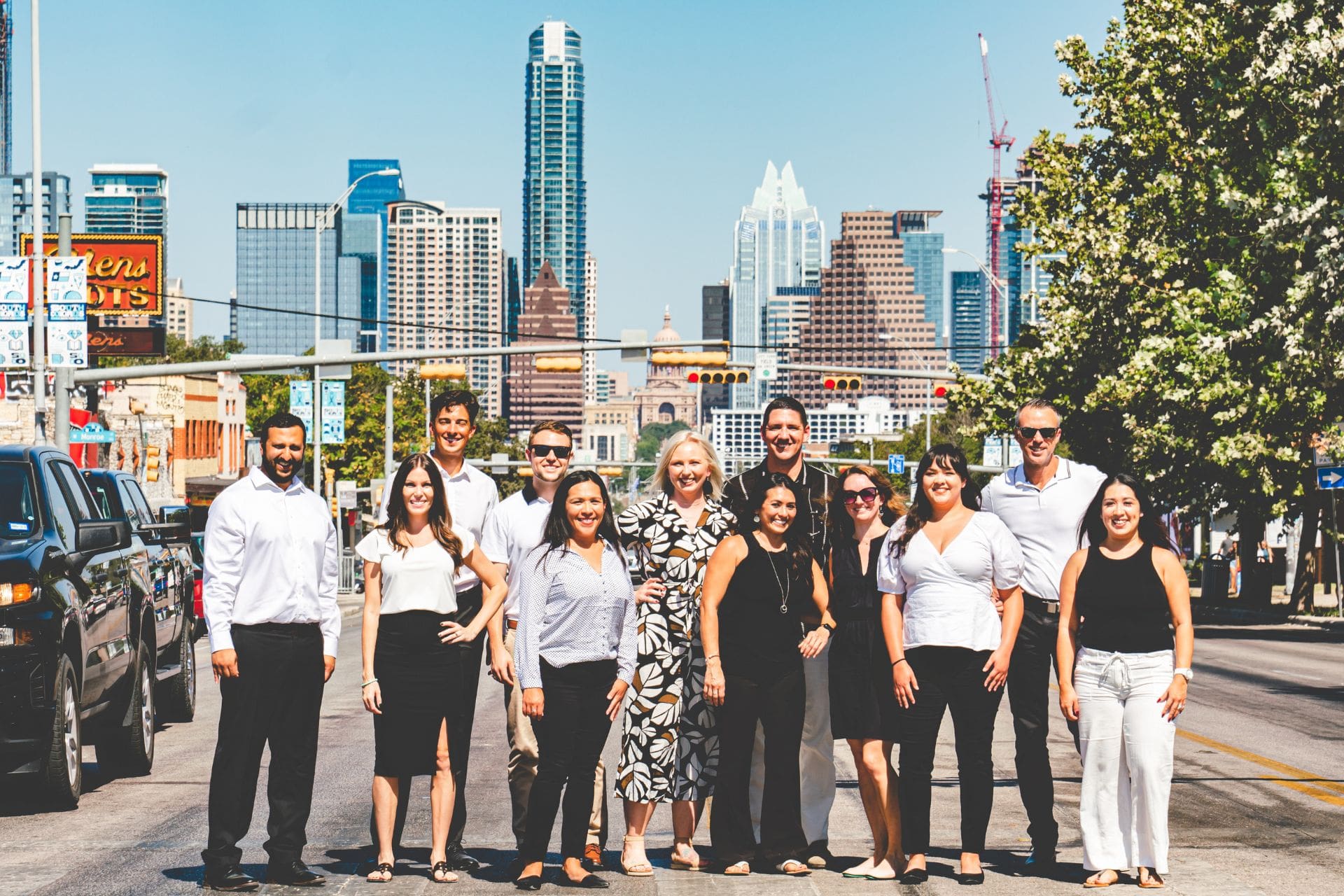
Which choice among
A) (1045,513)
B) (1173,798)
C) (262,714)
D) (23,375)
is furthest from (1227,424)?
(23,375)

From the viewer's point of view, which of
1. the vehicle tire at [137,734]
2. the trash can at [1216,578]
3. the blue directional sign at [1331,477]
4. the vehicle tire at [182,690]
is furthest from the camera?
the trash can at [1216,578]

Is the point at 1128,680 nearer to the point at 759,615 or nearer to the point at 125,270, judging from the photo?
the point at 759,615

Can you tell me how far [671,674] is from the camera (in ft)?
28.1

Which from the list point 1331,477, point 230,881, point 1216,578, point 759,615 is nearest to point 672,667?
point 759,615

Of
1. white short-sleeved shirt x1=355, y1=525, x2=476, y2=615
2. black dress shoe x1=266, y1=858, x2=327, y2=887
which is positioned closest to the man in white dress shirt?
white short-sleeved shirt x1=355, y1=525, x2=476, y2=615

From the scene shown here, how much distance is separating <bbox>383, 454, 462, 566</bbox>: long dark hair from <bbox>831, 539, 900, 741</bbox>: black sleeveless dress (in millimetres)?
1971

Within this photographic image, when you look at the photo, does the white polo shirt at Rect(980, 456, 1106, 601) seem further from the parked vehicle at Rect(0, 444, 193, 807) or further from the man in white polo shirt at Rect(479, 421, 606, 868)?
the parked vehicle at Rect(0, 444, 193, 807)

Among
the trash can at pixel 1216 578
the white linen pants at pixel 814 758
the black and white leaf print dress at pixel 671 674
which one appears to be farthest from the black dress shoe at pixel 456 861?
the trash can at pixel 1216 578

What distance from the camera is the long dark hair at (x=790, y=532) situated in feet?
27.9

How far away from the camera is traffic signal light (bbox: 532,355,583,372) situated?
106 feet

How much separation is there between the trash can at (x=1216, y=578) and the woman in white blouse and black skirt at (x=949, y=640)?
38421 millimetres

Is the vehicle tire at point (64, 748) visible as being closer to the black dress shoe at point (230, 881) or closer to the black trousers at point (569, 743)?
the black dress shoe at point (230, 881)

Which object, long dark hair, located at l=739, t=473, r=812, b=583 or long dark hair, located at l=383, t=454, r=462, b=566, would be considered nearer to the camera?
long dark hair, located at l=383, t=454, r=462, b=566

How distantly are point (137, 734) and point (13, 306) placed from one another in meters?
16.4
